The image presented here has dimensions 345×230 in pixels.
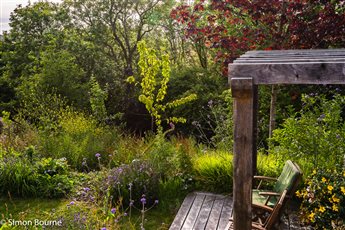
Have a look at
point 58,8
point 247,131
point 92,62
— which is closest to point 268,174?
point 247,131

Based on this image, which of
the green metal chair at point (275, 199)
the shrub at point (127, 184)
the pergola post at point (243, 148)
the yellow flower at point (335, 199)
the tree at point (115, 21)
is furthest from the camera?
the tree at point (115, 21)

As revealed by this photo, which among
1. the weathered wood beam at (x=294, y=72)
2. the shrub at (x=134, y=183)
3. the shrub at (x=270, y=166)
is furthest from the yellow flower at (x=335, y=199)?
the shrub at (x=134, y=183)

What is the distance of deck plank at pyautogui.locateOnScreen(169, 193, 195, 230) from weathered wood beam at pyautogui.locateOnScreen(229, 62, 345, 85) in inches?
90.4

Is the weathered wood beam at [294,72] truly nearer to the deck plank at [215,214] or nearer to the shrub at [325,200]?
the shrub at [325,200]

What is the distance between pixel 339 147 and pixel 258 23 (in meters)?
3.28

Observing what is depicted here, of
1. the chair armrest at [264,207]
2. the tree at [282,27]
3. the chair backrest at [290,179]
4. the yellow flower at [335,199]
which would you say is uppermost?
the tree at [282,27]

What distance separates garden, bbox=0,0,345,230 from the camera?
195 inches

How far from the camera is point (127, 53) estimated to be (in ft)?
40.7

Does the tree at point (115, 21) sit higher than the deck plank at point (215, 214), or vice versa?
the tree at point (115, 21)

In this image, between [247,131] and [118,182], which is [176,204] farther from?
[247,131]

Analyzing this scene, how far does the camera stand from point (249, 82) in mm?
2990

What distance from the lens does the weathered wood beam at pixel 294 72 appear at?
2910mm

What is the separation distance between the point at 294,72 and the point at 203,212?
2603mm

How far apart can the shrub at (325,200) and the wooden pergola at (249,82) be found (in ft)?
4.36
